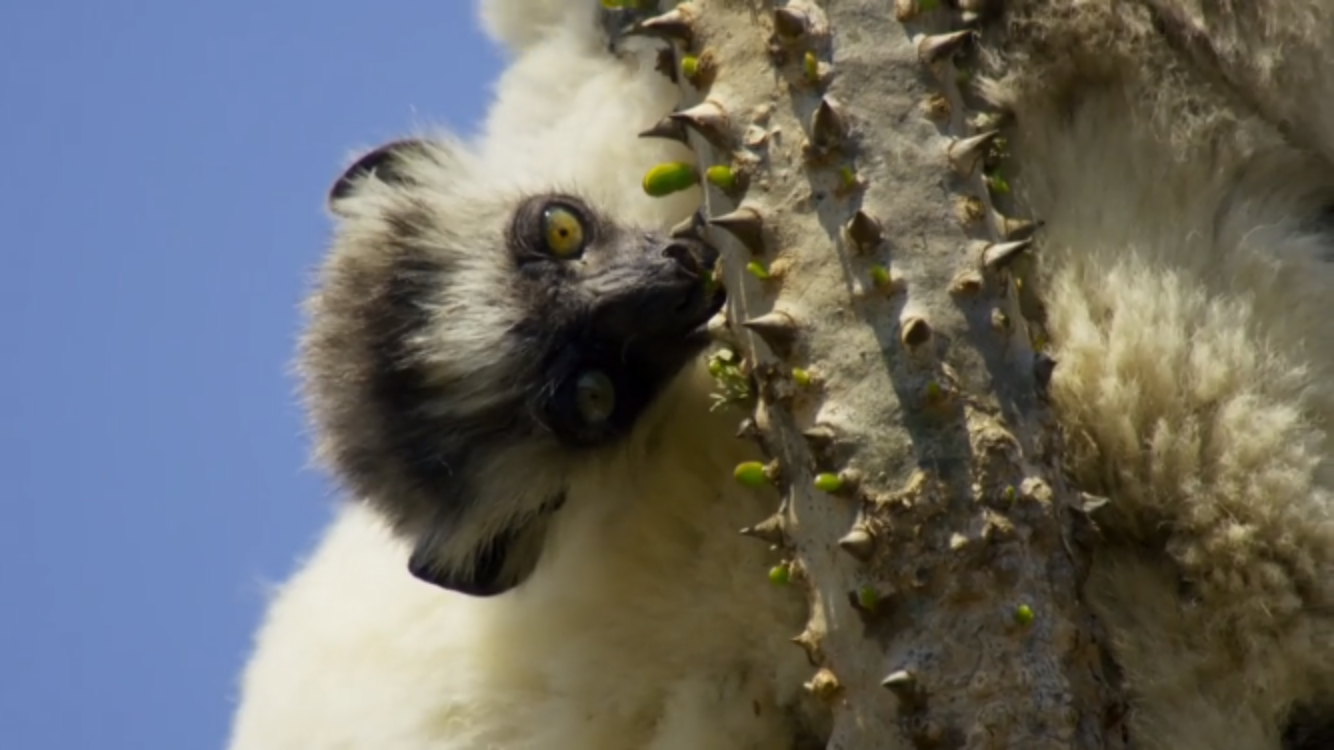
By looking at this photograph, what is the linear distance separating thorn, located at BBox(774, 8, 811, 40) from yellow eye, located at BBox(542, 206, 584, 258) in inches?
32.6

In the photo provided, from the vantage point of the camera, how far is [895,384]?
2.83 meters

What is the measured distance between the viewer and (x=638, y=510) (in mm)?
3795

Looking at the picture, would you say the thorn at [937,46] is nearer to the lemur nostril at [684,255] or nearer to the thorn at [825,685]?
the lemur nostril at [684,255]

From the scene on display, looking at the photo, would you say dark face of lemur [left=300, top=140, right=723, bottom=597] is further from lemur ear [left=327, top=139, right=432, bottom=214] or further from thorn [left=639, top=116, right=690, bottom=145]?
lemur ear [left=327, top=139, right=432, bottom=214]

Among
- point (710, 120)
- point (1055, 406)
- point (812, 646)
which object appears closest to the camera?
point (812, 646)

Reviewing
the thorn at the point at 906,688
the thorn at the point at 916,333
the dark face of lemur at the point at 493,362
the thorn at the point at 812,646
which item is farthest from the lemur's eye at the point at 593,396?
the thorn at the point at 906,688

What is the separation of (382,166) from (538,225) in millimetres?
759

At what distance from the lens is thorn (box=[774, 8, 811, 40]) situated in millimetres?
3088

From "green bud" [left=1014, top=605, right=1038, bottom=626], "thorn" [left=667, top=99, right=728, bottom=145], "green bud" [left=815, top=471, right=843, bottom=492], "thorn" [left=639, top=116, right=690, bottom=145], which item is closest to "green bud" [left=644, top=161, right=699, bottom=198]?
"thorn" [left=639, top=116, right=690, bottom=145]

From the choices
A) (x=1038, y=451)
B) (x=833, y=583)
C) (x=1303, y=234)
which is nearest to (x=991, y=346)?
(x=1038, y=451)

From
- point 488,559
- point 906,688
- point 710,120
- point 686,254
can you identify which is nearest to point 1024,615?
point 906,688

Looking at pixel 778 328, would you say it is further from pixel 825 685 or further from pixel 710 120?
pixel 825 685

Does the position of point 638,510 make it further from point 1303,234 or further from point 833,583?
point 1303,234

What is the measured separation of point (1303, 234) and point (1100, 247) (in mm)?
401
